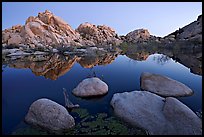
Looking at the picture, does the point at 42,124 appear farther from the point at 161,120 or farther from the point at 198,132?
the point at 198,132

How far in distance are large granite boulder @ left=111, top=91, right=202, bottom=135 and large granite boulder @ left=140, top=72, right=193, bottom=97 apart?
210 centimetres

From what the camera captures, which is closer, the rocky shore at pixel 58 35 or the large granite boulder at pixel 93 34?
the rocky shore at pixel 58 35

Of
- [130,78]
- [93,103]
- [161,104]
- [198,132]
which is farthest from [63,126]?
[130,78]

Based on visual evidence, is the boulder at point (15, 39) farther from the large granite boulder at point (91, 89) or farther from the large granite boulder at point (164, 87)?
the large granite boulder at point (164, 87)

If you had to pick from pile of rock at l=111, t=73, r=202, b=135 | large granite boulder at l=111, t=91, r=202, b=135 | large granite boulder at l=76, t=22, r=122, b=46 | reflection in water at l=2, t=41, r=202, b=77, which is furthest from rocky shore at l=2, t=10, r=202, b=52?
large granite boulder at l=111, t=91, r=202, b=135

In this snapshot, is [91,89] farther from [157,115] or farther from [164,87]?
[157,115]

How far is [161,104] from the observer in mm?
7402

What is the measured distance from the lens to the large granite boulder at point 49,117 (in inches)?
253

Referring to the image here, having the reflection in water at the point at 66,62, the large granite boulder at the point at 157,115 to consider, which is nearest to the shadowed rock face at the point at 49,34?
→ the reflection in water at the point at 66,62

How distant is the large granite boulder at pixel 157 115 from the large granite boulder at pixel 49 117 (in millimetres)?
2147

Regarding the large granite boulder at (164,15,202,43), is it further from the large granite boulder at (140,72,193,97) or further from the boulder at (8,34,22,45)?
the boulder at (8,34,22,45)

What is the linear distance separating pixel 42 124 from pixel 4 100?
191 inches

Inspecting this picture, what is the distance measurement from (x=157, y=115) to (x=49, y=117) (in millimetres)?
3700

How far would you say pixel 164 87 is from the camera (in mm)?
10148
